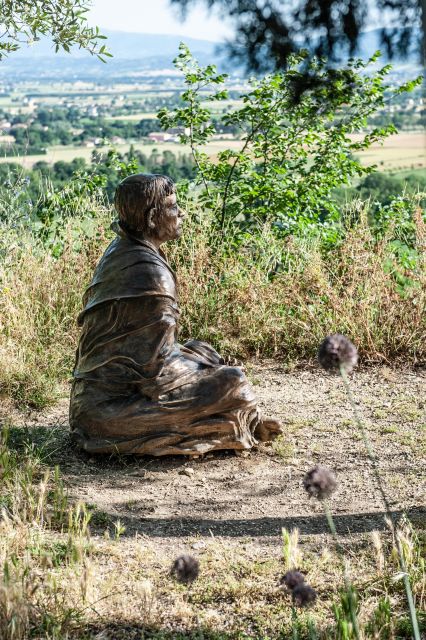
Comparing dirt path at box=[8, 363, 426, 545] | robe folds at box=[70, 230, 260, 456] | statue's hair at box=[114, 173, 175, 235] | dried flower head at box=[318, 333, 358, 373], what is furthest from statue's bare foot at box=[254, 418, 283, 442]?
dried flower head at box=[318, 333, 358, 373]

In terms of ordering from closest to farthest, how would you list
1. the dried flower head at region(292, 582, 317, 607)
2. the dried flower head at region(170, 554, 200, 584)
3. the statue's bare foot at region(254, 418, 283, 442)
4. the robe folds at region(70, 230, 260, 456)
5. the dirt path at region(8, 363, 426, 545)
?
the dried flower head at region(292, 582, 317, 607), the dried flower head at region(170, 554, 200, 584), the dirt path at region(8, 363, 426, 545), the robe folds at region(70, 230, 260, 456), the statue's bare foot at region(254, 418, 283, 442)

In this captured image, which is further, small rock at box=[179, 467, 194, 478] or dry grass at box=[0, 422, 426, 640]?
small rock at box=[179, 467, 194, 478]

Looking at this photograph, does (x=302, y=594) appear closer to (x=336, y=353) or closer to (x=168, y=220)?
(x=336, y=353)

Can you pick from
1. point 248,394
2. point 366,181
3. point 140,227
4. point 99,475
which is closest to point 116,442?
point 99,475

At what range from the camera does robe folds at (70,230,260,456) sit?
221 inches

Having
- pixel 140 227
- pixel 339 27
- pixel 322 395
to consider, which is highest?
pixel 339 27

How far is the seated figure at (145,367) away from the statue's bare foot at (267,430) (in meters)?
0.22

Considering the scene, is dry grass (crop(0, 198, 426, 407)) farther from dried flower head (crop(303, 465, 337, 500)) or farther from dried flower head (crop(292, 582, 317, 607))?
dried flower head (crop(292, 582, 317, 607))

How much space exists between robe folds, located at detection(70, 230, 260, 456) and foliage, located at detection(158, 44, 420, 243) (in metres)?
3.45

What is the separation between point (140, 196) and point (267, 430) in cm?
175

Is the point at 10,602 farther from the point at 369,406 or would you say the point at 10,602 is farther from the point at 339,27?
the point at 369,406

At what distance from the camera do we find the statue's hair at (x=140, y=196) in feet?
18.5

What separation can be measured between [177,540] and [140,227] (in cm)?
200

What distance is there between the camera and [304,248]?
8.46 m
